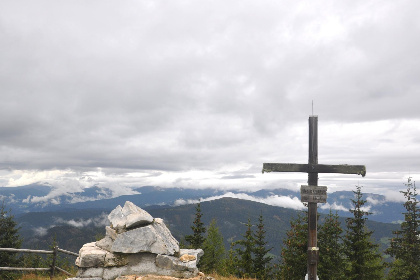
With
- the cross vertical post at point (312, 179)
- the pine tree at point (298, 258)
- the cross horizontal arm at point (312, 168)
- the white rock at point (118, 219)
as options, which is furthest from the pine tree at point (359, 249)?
the white rock at point (118, 219)

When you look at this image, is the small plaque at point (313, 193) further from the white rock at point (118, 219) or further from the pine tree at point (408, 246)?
the pine tree at point (408, 246)

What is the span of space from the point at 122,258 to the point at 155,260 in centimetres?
129

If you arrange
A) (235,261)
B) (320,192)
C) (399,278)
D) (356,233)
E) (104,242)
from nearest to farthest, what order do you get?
(320,192)
(104,242)
(399,278)
(356,233)
(235,261)

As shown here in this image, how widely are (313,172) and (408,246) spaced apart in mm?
24632

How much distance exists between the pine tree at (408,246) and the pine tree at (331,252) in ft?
15.6

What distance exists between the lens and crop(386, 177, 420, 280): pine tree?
25.4 m

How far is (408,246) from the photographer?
88.4 feet

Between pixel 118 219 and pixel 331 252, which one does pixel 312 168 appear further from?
pixel 331 252

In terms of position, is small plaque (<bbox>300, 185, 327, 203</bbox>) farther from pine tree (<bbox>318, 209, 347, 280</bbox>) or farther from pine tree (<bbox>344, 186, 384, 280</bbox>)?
pine tree (<bbox>344, 186, 384, 280</bbox>)

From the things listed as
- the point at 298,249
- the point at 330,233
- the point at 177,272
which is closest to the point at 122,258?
the point at 177,272

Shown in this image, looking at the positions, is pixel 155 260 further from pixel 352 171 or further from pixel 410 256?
A: pixel 410 256

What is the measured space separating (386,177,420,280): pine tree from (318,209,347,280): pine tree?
4.75 m

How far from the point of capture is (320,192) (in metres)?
10.2

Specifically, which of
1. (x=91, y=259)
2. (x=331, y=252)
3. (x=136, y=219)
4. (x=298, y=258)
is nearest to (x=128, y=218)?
(x=136, y=219)
